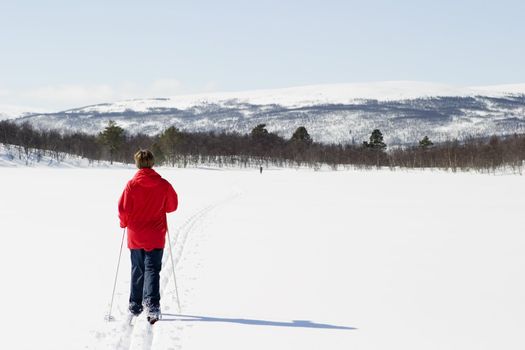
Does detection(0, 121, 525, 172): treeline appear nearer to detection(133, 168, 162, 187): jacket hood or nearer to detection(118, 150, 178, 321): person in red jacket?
detection(118, 150, 178, 321): person in red jacket

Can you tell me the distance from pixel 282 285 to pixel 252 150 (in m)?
121

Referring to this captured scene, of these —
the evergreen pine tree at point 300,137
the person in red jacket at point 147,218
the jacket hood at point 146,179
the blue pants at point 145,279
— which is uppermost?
the evergreen pine tree at point 300,137

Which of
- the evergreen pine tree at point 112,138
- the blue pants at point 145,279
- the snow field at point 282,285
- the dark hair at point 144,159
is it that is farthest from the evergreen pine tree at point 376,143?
the dark hair at point 144,159

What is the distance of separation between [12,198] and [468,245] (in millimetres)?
17649

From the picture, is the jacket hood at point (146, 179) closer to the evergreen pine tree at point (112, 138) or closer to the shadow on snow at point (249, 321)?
the shadow on snow at point (249, 321)

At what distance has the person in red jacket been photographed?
576 centimetres

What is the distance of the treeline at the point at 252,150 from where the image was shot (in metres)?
102

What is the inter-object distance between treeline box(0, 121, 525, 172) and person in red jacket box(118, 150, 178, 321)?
297 feet

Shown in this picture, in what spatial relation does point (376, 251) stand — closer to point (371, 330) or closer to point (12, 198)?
point (371, 330)

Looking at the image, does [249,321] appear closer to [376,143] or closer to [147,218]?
[147,218]

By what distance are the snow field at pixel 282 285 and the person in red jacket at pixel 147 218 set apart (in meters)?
0.48

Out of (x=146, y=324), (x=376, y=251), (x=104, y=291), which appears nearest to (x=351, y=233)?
(x=376, y=251)

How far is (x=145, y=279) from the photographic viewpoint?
5.98 m

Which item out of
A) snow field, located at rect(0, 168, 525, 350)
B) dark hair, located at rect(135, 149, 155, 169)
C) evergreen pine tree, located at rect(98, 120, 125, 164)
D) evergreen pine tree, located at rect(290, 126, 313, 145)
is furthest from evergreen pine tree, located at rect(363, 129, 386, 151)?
dark hair, located at rect(135, 149, 155, 169)
